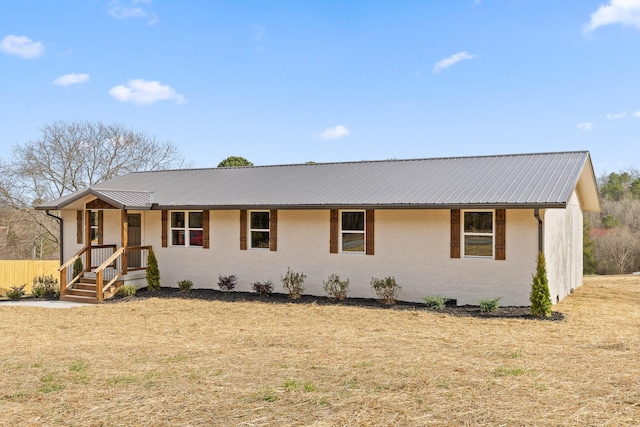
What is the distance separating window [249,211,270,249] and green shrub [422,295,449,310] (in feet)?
17.8

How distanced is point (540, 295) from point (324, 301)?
18.6 feet

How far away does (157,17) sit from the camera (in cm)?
1783

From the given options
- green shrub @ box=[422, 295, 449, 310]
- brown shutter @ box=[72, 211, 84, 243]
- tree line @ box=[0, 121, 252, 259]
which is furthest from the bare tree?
green shrub @ box=[422, 295, 449, 310]

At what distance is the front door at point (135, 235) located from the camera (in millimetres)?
18016

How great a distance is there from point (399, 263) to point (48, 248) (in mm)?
30818

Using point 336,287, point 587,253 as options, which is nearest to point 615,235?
point 587,253

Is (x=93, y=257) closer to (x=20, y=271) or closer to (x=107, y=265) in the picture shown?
(x=107, y=265)

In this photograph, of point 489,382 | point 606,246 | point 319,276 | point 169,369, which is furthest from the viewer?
point 606,246

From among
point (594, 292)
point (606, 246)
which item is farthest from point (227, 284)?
point (606, 246)

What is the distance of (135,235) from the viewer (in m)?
18.2

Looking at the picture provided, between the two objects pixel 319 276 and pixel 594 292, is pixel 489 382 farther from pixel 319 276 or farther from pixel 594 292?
pixel 594 292

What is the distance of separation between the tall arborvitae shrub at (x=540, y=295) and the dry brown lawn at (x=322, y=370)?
0.62 meters

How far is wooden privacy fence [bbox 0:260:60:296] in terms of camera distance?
21903mm

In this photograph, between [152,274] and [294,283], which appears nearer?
[294,283]
